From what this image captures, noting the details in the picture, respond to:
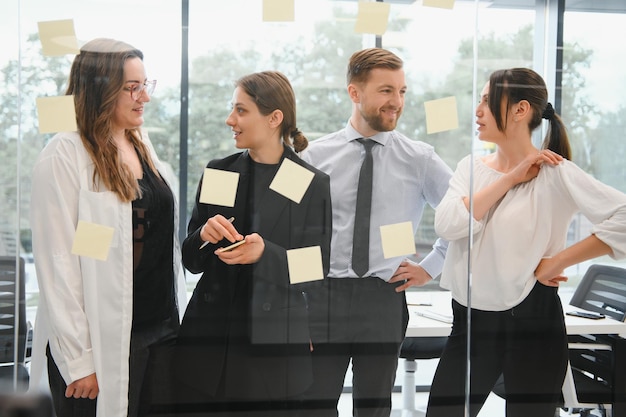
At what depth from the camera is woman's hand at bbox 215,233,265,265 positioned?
80.7 inches

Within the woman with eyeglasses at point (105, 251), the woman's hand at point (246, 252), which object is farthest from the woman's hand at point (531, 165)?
the woman with eyeglasses at point (105, 251)

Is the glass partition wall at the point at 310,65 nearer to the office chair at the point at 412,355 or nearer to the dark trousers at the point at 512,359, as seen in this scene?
the dark trousers at the point at 512,359

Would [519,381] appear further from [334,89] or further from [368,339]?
[334,89]

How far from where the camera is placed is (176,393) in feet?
6.77

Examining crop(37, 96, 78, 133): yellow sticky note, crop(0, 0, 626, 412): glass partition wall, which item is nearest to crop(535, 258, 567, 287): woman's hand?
crop(0, 0, 626, 412): glass partition wall

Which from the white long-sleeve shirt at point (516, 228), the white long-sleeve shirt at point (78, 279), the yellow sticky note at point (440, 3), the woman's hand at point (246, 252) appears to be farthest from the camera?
the yellow sticky note at point (440, 3)

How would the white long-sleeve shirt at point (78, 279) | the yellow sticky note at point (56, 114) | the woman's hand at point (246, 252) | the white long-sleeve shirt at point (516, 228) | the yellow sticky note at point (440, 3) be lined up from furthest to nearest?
1. the yellow sticky note at point (440, 3)
2. the white long-sleeve shirt at point (516, 228)
3. the woman's hand at point (246, 252)
4. the yellow sticky note at point (56, 114)
5. the white long-sleeve shirt at point (78, 279)

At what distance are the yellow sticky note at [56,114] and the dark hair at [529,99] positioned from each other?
142cm

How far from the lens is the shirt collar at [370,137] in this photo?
2.15m

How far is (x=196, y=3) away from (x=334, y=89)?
554 mm

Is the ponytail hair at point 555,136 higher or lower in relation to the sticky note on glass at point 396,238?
higher

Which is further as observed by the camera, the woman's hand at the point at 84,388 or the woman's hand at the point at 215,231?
the woman's hand at the point at 215,231

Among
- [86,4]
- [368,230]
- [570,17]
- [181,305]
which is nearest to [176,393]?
[181,305]

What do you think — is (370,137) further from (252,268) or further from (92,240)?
(92,240)
